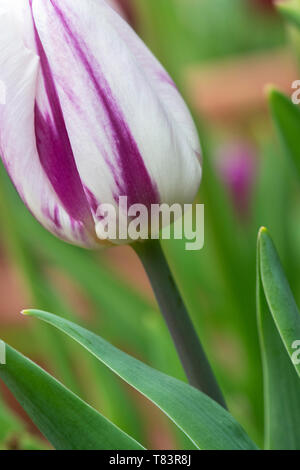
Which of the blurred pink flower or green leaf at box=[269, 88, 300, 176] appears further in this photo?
the blurred pink flower

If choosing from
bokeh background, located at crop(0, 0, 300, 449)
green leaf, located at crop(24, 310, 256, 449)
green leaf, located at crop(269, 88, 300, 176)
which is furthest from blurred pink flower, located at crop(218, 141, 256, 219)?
green leaf, located at crop(24, 310, 256, 449)

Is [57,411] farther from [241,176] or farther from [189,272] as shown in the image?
[241,176]

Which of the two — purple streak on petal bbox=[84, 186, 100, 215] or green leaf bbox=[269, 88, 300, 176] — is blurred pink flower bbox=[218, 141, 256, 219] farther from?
purple streak on petal bbox=[84, 186, 100, 215]

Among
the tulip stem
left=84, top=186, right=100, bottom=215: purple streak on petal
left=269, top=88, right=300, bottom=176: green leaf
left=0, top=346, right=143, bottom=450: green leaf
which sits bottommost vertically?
left=0, top=346, right=143, bottom=450: green leaf

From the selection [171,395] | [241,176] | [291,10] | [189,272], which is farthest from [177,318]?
[241,176]

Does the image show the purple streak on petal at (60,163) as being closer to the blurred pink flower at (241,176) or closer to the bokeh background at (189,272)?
the bokeh background at (189,272)

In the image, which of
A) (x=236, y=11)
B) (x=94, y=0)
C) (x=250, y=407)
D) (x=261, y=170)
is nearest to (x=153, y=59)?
(x=94, y=0)
